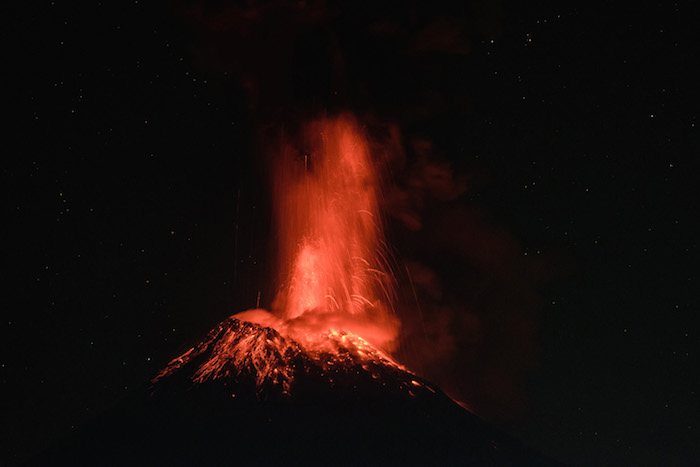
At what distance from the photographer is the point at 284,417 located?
24.5 m

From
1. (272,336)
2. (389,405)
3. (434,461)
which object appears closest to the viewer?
(434,461)

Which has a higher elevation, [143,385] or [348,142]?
[348,142]

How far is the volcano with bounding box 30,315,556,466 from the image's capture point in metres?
23.1

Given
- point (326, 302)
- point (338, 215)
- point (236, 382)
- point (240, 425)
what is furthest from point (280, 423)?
point (338, 215)

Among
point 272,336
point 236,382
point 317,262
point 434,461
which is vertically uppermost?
point 317,262

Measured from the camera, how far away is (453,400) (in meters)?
28.0

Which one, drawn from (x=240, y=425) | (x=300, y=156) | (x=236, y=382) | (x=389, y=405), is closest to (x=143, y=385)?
(x=236, y=382)

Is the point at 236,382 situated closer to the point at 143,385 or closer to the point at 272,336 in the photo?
the point at 272,336

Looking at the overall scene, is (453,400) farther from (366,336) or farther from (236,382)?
(236,382)

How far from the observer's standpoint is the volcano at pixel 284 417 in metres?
23.1

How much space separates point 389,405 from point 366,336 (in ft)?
9.93

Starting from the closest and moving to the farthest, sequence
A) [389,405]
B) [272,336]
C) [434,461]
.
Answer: [434,461]
[389,405]
[272,336]

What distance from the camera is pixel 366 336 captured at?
2762cm

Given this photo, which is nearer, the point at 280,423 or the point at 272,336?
the point at 280,423
